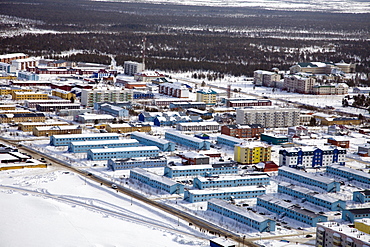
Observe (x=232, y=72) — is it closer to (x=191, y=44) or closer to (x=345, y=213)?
(x=191, y=44)

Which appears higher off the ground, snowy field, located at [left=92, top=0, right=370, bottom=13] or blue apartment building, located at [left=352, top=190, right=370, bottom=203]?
snowy field, located at [left=92, top=0, right=370, bottom=13]

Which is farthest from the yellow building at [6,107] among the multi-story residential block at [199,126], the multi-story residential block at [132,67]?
the multi-story residential block at [132,67]

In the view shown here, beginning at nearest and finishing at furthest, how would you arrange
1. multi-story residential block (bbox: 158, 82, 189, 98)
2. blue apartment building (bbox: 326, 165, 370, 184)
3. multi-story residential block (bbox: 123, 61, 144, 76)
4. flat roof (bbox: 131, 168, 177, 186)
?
flat roof (bbox: 131, 168, 177, 186)
blue apartment building (bbox: 326, 165, 370, 184)
multi-story residential block (bbox: 158, 82, 189, 98)
multi-story residential block (bbox: 123, 61, 144, 76)

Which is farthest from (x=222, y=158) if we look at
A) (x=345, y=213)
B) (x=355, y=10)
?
(x=355, y=10)

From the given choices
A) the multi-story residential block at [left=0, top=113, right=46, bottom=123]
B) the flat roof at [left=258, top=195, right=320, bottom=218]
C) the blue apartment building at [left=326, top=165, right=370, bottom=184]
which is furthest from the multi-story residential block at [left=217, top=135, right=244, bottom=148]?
the multi-story residential block at [left=0, top=113, right=46, bottom=123]

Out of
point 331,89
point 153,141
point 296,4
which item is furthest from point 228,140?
point 296,4

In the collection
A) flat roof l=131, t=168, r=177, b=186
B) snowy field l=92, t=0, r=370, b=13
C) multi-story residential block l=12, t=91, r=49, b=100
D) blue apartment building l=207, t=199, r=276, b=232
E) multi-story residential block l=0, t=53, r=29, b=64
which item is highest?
snowy field l=92, t=0, r=370, b=13

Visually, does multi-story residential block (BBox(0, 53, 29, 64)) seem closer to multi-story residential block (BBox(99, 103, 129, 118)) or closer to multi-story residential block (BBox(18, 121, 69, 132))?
multi-story residential block (BBox(99, 103, 129, 118))
